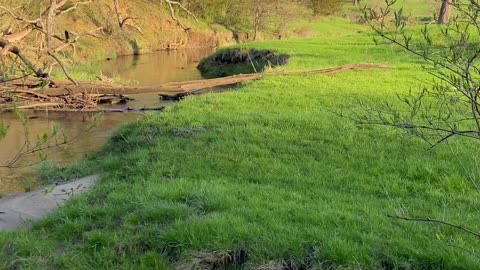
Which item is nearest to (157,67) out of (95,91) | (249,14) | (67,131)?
(95,91)

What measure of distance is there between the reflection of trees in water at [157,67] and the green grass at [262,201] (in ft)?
44.2

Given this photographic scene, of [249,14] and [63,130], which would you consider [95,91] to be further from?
[249,14]

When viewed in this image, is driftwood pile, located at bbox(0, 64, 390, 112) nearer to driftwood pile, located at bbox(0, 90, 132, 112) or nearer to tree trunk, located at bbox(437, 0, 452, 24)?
driftwood pile, located at bbox(0, 90, 132, 112)

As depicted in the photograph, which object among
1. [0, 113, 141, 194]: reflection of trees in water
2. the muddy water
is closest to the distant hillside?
the muddy water

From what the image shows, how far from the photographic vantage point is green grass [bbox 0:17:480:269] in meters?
5.11

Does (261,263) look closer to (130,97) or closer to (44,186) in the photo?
(44,186)

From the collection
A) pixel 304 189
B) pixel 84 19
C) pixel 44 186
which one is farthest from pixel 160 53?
pixel 304 189

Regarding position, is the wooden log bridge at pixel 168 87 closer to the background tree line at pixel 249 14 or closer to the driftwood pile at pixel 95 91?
the driftwood pile at pixel 95 91

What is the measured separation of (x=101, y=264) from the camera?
5301mm

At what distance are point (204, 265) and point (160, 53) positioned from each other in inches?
1283

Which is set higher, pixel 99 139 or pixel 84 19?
pixel 84 19

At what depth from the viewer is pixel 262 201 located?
239 inches

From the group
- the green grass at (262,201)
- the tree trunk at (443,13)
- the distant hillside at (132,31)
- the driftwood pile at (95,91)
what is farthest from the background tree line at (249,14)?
the green grass at (262,201)

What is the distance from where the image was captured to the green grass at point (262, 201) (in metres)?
5.11
